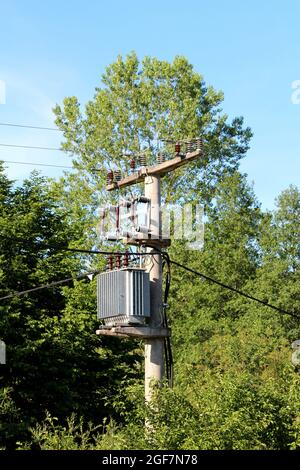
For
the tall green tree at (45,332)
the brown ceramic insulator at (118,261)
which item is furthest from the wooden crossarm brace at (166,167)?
the tall green tree at (45,332)

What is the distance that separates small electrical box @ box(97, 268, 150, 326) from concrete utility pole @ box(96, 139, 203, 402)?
0.70ft

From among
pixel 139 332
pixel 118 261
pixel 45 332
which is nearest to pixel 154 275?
pixel 118 261

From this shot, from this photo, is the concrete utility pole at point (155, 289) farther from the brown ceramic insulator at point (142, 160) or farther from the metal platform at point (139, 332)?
the brown ceramic insulator at point (142, 160)

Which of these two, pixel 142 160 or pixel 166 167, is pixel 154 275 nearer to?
pixel 166 167

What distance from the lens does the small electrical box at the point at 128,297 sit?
20.6 metres

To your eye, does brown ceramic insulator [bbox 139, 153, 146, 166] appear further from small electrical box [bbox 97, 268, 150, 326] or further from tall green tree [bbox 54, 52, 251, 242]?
tall green tree [bbox 54, 52, 251, 242]

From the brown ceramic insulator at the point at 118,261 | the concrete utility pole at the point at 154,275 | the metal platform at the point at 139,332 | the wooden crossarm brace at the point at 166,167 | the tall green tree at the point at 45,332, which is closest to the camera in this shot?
the metal platform at the point at 139,332

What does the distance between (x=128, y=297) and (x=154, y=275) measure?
0.99 meters

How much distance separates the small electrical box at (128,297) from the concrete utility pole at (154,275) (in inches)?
8.4

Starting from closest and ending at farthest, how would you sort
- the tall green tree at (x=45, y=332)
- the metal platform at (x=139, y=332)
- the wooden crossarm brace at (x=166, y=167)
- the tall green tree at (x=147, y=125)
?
the metal platform at (x=139, y=332), the wooden crossarm brace at (x=166, y=167), the tall green tree at (x=45, y=332), the tall green tree at (x=147, y=125)

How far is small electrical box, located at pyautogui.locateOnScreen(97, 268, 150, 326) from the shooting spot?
20.6 meters

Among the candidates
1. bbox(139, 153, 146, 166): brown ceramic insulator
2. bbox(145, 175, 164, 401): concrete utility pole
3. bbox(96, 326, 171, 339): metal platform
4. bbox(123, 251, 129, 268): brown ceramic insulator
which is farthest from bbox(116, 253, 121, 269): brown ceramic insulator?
bbox(139, 153, 146, 166): brown ceramic insulator

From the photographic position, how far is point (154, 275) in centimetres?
2128

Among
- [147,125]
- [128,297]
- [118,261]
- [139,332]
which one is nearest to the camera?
[139,332]
